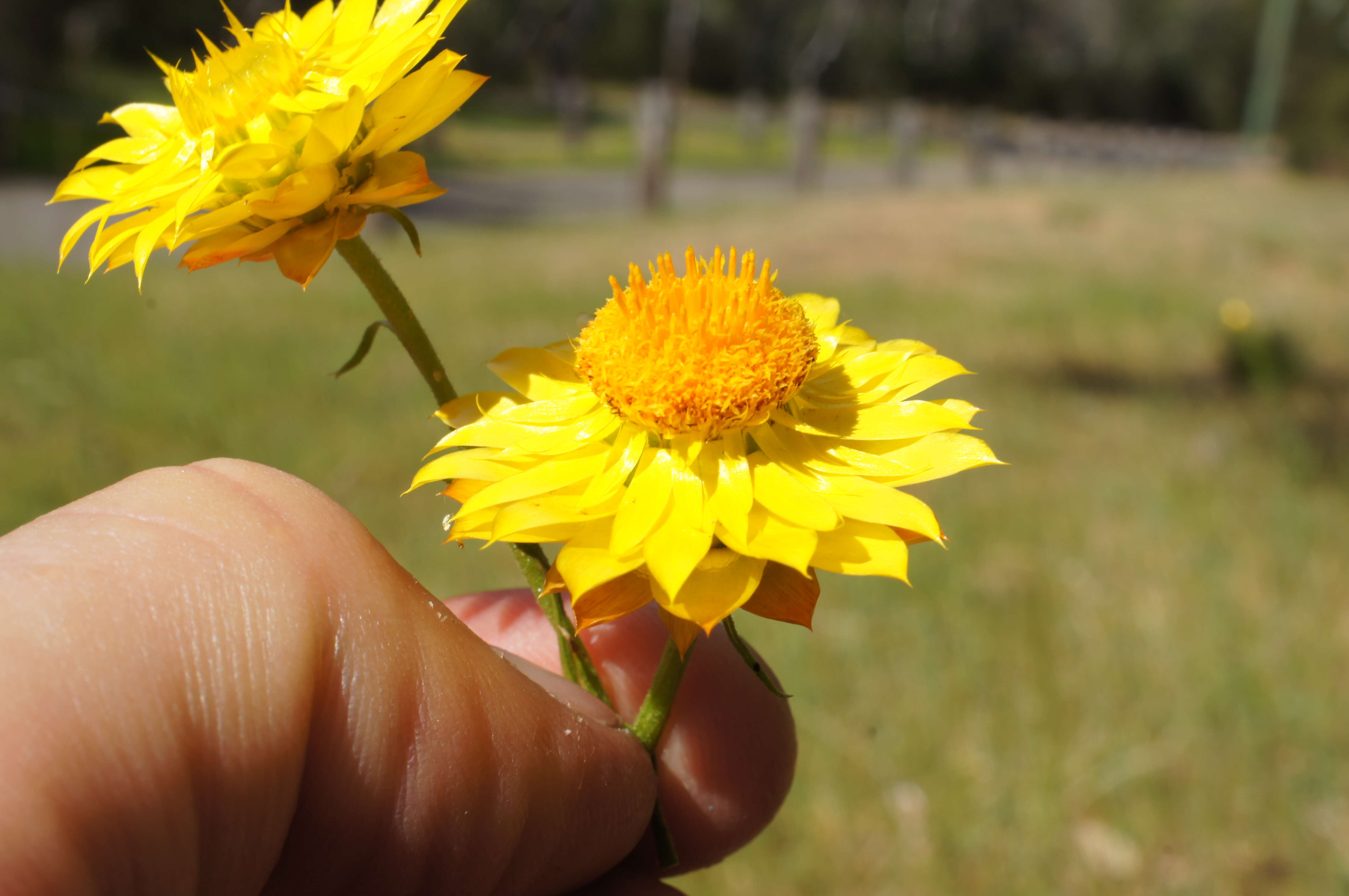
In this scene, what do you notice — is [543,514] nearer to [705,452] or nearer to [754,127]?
[705,452]

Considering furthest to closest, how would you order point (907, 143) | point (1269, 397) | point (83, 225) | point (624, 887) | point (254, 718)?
1. point (907, 143)
2. point (1269, 397)
3. point (624, 887)
4. point (83, 225)
5. point (254, 718)

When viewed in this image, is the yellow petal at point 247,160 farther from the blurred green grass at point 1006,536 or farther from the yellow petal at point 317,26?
the blurred green grass at point 1006,536

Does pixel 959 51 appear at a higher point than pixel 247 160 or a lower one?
higher

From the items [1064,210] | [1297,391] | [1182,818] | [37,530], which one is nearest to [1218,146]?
[1064,210]

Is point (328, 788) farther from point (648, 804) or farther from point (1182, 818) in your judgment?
point (1182, 818)

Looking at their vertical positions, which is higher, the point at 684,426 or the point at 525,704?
the point at 684,426

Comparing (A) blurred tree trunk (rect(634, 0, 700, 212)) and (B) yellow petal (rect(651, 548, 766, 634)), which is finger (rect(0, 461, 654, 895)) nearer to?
(B) yellow petal (rect(651, 548, 766, 634))

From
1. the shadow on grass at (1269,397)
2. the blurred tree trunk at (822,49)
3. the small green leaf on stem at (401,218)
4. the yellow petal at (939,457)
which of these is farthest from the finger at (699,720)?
the blurred tree trunk at (822,49)

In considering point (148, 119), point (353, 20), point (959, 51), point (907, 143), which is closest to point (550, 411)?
point (353, 20)
